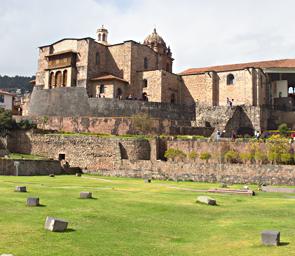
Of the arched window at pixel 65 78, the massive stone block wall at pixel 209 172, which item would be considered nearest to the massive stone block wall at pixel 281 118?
the massive stone block wall at pixel 209 172

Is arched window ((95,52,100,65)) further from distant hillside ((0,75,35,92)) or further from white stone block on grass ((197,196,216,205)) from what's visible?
distant hillside ((0,75,35,92))

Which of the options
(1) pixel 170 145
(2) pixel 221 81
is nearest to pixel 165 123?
(1) pixel 170 145

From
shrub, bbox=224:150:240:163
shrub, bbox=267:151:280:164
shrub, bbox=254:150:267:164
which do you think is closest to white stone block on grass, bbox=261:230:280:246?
shrub, bbox=267:151:280:164

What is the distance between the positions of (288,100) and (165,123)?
20249 millimetres

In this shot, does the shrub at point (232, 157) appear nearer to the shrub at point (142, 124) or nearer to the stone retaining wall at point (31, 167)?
the shrub at point (142, 124)

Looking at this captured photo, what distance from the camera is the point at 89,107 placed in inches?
1758

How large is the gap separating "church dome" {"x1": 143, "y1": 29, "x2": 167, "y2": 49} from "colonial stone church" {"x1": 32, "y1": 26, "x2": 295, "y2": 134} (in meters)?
8.00

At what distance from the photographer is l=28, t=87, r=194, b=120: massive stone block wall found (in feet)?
144

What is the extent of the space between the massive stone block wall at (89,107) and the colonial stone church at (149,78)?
239 cm

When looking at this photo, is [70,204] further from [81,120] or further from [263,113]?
[263,113]

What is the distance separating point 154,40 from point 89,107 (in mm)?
24087

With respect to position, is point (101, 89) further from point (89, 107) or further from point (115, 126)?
point (115, 126)

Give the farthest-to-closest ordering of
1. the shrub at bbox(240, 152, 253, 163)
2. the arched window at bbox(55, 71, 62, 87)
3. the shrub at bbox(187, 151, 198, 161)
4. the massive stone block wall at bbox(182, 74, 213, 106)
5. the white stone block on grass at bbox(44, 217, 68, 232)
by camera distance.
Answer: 1. the arched window at bbox(55, 71, 62, 87)
2. the massive stone block wall at bbox(182, 74, 213, 106)
3. the shrub at bbox(187, 151, 198, 161)
4. the shrub at bbox(240, 152, 253, 163)
5. the white stone block on grass at bbox(44, 217, 68, 232)

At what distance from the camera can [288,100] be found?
5134cm
